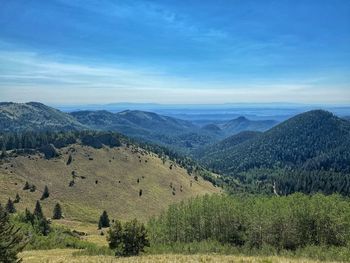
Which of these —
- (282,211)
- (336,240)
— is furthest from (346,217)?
(282,211)

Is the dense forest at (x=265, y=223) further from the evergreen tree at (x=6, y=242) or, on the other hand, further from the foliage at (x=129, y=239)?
the evergreen tree at (x=6, y=242)

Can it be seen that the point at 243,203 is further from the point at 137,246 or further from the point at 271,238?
the point at 137,246

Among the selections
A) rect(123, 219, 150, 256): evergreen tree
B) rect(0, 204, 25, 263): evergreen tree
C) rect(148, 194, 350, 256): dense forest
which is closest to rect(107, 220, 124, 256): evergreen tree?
rect(123, 219, 150, 256): evergreen tree

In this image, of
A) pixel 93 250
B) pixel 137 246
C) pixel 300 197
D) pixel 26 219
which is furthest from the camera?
pixel 26 219

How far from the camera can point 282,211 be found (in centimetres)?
9031

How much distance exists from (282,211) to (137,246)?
124 feet

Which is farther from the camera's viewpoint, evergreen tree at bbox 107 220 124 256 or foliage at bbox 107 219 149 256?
evergreen tree at bbox 107 220 124 256

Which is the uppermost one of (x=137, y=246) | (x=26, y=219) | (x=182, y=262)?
(x=182, y=262)

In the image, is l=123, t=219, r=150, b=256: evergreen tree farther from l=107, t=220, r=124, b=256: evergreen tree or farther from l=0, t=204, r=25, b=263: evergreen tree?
l=0, t=204, r=25, b=263: evergreen tree

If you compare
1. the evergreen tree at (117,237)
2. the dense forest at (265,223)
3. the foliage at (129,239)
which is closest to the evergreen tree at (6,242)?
the foliage at (129,239)

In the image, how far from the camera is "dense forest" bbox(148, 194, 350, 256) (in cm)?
8681

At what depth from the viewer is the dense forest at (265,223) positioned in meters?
86.8

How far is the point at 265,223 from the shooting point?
89.6 metres

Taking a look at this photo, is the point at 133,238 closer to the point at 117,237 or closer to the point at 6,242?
the point at 117,237
